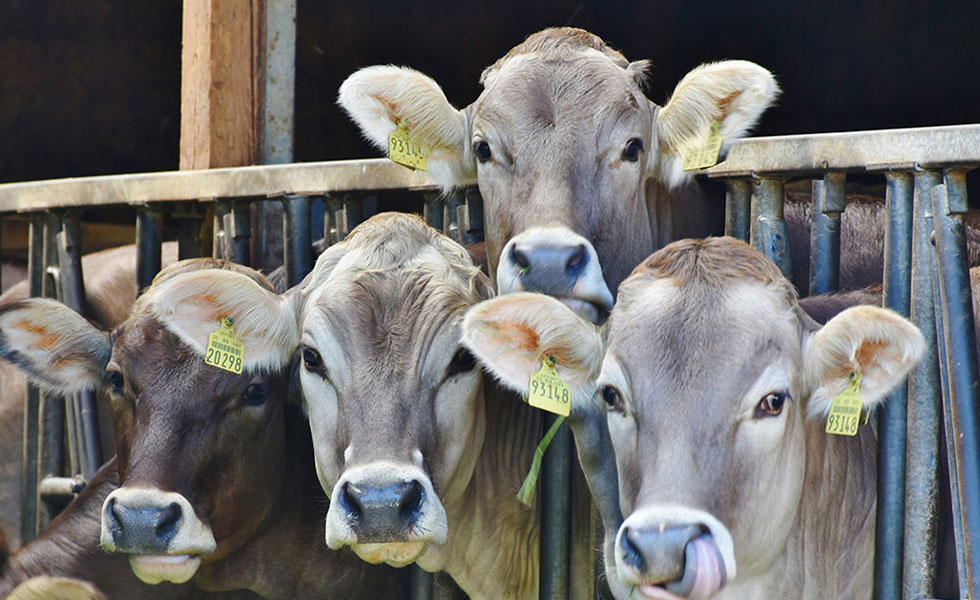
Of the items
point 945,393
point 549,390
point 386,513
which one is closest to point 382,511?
point 386,513

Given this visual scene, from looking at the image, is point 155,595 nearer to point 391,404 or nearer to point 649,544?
point 391,404

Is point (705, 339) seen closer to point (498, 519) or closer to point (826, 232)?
point (826, 232)

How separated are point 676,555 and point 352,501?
3.19 feet

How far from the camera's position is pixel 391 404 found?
12.6ft

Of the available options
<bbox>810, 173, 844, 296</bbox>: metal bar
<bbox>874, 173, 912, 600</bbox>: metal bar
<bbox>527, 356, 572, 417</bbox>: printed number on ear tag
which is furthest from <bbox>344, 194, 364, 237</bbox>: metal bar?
<bbox>874, 173, 912, 600</bbox>: metal bar

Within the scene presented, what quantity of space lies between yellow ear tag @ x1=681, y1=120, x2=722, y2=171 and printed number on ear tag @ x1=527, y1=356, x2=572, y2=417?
101 cm

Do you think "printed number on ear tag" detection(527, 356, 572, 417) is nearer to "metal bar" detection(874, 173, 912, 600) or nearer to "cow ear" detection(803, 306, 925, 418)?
"cow ear" detection(803, 306, 925, 418)

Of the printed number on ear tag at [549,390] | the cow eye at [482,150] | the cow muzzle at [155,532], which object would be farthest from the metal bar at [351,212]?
the printed number on ear tag at [549,390]

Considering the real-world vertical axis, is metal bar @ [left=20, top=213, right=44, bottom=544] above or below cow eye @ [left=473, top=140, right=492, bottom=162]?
below

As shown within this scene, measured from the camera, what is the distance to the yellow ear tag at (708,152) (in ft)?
14.3

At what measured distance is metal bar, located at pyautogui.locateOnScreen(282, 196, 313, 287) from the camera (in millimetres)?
5133

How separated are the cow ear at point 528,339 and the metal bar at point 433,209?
52.9 inches

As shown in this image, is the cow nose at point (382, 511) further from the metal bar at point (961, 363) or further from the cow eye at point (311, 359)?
the metal bar at point (961, 363)

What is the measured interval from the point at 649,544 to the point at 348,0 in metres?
6.41
